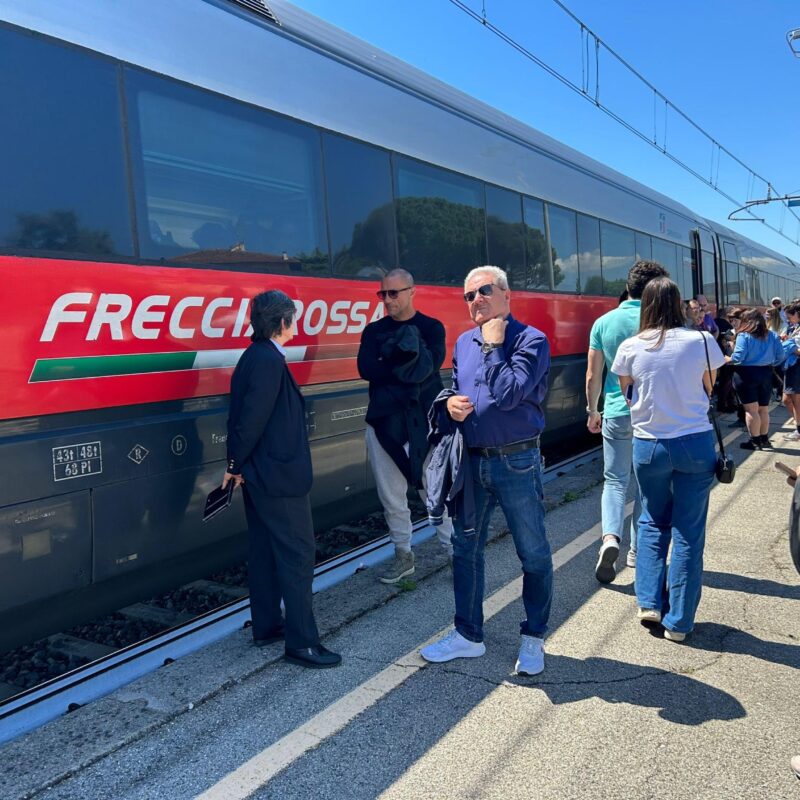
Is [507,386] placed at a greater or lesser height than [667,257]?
lesser

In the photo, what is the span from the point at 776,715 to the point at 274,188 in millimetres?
3768

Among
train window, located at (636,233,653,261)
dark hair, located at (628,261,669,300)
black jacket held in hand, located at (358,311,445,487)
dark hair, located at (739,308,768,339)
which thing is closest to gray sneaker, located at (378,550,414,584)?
black jacket held in hand, located at (358,311,445,487)

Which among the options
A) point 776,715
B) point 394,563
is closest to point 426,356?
point 394,563

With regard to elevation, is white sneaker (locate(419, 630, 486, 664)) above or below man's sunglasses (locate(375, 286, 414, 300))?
below

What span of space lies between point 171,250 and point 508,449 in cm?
202

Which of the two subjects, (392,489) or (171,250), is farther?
(392,489)

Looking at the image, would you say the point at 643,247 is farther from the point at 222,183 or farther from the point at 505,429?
the point at 505,429

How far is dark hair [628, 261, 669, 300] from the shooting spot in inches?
173

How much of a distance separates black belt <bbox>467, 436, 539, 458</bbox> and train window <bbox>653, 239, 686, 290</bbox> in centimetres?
920

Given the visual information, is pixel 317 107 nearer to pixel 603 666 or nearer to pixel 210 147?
pixel 210 147

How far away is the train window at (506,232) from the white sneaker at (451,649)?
4271mm

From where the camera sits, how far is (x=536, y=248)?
7949 mm

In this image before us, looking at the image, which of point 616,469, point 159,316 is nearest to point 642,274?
point 616,469

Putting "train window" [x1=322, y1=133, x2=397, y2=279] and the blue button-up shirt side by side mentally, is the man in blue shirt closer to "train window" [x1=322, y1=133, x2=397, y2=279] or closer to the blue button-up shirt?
the blue button-up shirt
